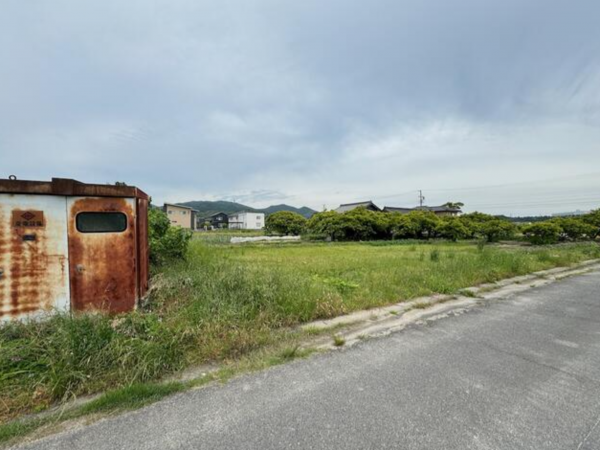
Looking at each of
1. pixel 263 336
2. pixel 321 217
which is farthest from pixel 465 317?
pixel 321 217

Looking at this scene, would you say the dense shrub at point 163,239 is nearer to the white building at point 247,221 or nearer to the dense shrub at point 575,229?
the dense shrub at point 575,229

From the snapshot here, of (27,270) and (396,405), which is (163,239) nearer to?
(27,270)

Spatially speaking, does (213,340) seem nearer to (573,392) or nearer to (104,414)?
(104,414)

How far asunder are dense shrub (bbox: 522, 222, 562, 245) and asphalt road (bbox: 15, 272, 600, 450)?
2081cm

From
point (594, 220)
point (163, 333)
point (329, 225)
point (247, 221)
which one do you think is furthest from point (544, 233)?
point (247, 221)

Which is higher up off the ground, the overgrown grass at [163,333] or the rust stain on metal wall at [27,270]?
the rust stain on metal wall at [27,270]

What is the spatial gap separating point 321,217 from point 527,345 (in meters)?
24.8

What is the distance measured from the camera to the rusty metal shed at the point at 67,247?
2.63 metres

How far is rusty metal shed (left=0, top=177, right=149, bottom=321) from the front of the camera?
2.63 m

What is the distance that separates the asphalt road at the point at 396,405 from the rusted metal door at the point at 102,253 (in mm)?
1637

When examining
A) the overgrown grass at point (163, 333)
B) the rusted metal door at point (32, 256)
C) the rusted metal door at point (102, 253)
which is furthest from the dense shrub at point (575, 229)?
the rusted metal door at point (32, 256)

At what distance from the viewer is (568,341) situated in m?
Result: 3.08

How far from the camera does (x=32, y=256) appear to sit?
270cm

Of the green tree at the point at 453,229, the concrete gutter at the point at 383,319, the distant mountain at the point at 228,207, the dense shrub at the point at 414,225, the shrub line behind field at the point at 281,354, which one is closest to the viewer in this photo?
the shrub line behind field at the point at 281,354
